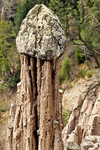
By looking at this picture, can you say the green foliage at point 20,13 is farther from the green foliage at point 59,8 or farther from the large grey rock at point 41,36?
the large grey rock at point 41,36

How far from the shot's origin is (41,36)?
4.54 m

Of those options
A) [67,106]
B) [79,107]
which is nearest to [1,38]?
[67,106]

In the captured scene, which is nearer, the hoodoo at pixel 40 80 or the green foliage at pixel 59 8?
the hoodoo at pixel 40 80

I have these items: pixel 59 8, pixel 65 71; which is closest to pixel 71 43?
pixel 65 71

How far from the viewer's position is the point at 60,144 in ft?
17.2

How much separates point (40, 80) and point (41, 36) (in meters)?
1.15

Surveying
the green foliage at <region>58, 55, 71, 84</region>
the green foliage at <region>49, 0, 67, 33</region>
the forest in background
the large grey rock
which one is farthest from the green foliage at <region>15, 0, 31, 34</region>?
the large grey rock

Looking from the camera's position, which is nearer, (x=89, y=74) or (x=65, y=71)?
(x=89, y=74)

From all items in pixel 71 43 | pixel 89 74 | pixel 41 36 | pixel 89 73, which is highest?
pixel 71 43

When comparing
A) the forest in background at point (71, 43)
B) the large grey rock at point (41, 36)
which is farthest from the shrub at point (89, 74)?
the large grey rock at point (41, 36)

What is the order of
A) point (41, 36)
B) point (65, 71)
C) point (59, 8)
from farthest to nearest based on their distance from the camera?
point (65, 71)
point (59, 8)
point (41, 36)

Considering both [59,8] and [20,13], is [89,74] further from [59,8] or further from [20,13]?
[20,13]

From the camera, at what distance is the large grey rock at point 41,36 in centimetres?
451

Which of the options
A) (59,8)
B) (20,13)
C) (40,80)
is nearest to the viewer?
(40,80)
